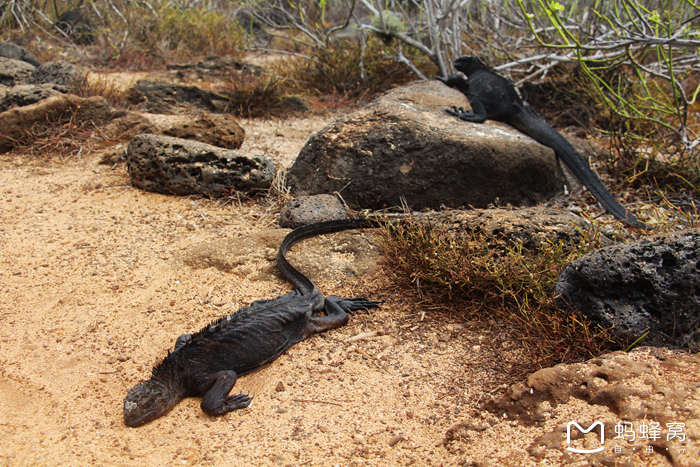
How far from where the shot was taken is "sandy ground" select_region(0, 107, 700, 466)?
2098mm

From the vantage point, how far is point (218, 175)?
4.70 meters

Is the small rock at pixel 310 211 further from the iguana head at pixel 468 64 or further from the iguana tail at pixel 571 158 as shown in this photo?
the iguana head at pixel 468 64

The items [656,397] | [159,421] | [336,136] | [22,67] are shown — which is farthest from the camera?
[22,67]

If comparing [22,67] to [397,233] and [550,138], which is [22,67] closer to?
[397,233]

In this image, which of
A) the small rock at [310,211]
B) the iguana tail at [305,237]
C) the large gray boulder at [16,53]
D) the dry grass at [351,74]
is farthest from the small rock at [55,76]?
the iguana tail at [305,237]

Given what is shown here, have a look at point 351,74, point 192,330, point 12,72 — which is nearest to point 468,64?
point 351,74

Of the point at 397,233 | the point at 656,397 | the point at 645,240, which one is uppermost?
the point at 645,240

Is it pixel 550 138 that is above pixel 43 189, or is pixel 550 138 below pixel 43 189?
above

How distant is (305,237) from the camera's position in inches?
155

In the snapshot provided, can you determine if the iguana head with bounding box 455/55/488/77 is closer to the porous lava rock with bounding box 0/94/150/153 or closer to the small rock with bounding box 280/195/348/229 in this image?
the small rock with bounding box 280/195/348/229

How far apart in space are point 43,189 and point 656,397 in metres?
5.52

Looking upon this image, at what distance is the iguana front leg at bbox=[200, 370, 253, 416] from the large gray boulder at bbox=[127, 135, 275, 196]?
8.71 ft

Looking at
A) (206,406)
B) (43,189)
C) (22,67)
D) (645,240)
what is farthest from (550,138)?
(22,67)

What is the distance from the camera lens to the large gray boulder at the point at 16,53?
7583 millimetres
